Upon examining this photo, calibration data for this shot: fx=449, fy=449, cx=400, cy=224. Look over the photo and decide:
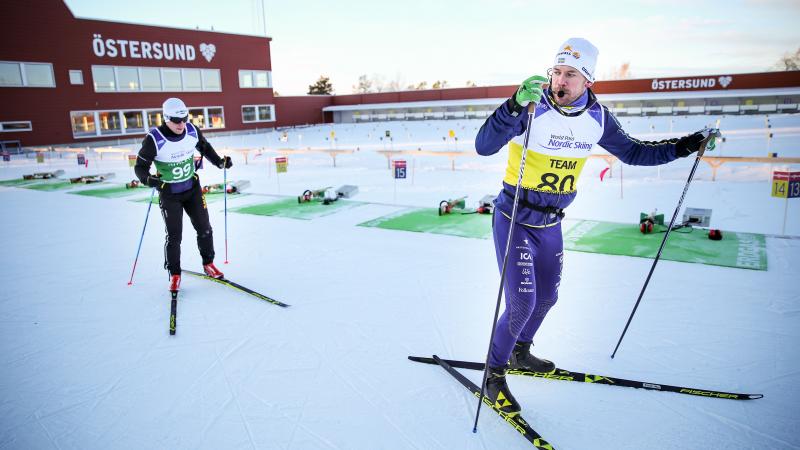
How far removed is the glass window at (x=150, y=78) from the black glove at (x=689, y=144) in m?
35.5

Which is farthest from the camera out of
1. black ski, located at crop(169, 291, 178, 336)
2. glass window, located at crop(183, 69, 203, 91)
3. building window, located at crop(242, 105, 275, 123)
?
building window, located at crop(242, 105, 275, 123)

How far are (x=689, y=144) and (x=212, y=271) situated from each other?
4.89 meters

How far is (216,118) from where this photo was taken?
35438 mm

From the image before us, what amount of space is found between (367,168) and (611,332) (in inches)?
517

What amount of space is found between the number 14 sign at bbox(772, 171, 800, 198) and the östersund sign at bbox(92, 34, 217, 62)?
1370 inches

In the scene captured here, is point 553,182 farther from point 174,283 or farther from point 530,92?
point 174,283

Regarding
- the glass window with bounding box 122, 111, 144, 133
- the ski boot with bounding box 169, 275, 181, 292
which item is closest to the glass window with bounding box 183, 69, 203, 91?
the glass window with bounding box 122, 111, 144, 133

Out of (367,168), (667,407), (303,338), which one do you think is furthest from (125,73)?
(667,407)

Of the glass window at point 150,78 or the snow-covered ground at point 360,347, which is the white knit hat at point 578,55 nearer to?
the snow-covered ground at point 360,347

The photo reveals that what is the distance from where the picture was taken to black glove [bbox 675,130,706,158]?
288 cm

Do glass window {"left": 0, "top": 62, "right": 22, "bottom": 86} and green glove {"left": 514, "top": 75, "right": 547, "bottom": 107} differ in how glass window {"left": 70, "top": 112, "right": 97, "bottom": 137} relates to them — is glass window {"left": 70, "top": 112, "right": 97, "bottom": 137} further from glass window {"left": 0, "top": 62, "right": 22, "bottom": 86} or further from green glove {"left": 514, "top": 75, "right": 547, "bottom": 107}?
green glove {"left": 514, "top": 75, "right": 547, "bottom": 107}

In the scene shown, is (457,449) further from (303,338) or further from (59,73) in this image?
(59,73)

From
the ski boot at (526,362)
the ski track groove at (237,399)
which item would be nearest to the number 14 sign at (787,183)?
the ski boot at (526,362)

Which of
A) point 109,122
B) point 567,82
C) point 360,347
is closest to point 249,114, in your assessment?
point 109,122
